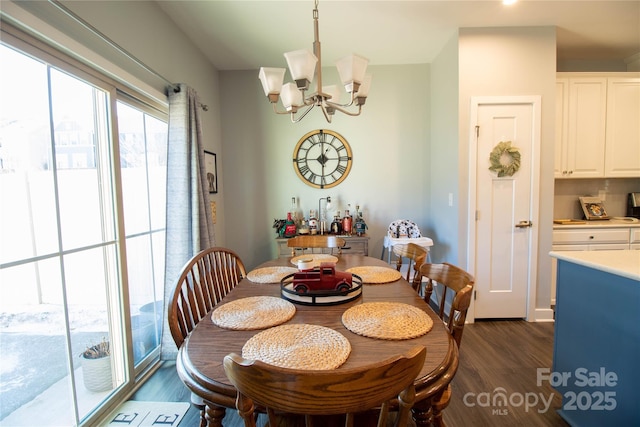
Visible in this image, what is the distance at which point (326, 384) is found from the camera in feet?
1.74

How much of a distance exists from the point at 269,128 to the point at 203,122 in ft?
2.50

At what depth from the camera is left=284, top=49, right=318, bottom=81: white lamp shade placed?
4.49 ft

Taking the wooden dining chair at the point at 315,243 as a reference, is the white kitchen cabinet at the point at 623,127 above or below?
above

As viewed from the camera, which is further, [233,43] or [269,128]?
[269,128]

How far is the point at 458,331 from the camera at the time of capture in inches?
41.1

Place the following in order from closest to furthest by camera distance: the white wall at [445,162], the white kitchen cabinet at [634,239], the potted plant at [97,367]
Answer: the potted plant at [97,367]
the white wall at [445,162]
the white kitchen cabinet at [634,239]

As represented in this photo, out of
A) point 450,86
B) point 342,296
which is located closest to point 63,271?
point 342,296

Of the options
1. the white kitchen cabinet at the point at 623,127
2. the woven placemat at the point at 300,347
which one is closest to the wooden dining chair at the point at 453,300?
the woven placemat at the point at 300,347

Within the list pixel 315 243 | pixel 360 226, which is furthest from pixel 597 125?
pixel 315 243

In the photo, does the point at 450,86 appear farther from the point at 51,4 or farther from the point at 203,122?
the point at 51,4

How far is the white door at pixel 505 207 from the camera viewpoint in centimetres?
250

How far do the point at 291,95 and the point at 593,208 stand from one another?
361 cm

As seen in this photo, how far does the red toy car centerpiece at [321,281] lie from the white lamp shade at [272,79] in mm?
1048

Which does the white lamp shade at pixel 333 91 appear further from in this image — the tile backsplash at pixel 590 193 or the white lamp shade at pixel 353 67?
the tile backsplash at pixel 590 193
